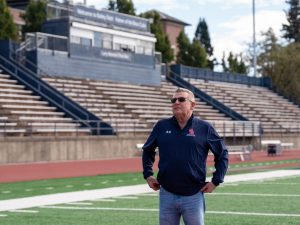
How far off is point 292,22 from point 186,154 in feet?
316

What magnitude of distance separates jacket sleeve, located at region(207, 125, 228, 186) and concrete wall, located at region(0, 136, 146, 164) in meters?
20.1

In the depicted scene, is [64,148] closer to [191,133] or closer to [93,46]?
[93,46]

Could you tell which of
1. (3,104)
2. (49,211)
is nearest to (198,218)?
(49,211)

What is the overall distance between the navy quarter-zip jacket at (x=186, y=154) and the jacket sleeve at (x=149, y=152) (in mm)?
46

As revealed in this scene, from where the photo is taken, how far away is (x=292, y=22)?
99.9 meters

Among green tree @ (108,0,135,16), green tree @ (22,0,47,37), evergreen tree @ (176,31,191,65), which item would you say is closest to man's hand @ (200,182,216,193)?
green tree @ (22,0,47,37)

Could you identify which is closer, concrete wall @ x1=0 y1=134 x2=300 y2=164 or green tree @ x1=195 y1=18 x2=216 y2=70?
concrete wall @ x1=0 y1=134 x2=300 y2=164

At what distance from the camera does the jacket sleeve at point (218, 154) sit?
21.1 feet

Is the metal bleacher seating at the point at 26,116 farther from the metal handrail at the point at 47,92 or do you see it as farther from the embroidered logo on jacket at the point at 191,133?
the embroidered logo on jacket at the point at 191,133

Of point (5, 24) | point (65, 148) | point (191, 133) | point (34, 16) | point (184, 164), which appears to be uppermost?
point (34, 16)

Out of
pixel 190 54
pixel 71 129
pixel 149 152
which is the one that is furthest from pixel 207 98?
pixel 149 152

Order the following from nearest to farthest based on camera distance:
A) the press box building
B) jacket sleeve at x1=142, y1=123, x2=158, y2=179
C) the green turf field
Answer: jacket sleeve at x1=142, y1=123, x2=158, y2=179, the green turf field, the press box building

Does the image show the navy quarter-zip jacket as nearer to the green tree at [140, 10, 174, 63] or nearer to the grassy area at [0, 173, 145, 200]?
the grassy area at [0, 173, 145, 200]

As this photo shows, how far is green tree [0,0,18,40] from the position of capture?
43.9 metres
